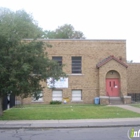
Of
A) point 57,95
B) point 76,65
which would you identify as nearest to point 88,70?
point 76,65

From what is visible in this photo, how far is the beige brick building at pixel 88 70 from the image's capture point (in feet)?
116

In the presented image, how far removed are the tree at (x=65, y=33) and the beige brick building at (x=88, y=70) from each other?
31693 mm

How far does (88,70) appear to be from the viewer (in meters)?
35.6

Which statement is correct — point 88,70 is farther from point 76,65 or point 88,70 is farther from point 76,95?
point 76,95

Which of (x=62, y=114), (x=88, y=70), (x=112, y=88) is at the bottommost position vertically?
(x=62, y=114)

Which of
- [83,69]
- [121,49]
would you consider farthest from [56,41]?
[121,49]

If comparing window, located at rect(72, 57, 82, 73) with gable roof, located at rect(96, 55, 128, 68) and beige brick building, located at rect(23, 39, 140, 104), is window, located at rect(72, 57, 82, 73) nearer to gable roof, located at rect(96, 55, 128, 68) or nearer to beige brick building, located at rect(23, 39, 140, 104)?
beige brick building, located at rect(23, 39, 140, 104)

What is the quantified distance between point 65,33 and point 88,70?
109 feet

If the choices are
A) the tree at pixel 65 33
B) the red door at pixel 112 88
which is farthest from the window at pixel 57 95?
the tree at pixel 65 33

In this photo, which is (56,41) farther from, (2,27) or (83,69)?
(2,27)

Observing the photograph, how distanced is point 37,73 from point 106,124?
5.85 metres

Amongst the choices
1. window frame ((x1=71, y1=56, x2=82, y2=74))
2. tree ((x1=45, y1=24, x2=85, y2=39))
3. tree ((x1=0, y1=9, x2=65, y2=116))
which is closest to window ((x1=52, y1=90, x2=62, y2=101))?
window frame ((x1=71, y1=56, x2=82, y2=74))

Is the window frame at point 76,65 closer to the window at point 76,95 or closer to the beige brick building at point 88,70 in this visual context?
the beige brick building at point 88,70

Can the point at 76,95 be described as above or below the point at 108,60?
→ below
